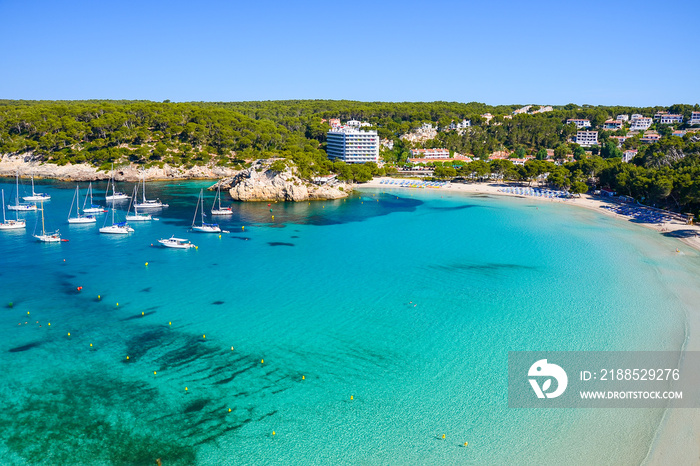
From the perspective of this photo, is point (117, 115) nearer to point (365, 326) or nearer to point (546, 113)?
point (365, 326)

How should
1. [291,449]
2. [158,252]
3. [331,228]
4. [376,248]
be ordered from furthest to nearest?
1. [331,228]
2. [376,248]
3. [158,252]
4. [291,449]

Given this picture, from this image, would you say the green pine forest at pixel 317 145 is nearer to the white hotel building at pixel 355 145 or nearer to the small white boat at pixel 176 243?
the white hotel building at pixel 355 145

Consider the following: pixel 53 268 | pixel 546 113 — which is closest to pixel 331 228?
pixel 53 268

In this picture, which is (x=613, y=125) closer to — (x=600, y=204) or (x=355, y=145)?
(x=355, y=145)

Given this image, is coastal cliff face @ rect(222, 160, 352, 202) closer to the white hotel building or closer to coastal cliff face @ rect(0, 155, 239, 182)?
coastal cliff face @ rect(0, 155, 239, 182)

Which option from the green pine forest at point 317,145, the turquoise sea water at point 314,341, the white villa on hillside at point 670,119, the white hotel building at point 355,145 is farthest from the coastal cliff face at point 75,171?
the white villa on hillside at point 670,119

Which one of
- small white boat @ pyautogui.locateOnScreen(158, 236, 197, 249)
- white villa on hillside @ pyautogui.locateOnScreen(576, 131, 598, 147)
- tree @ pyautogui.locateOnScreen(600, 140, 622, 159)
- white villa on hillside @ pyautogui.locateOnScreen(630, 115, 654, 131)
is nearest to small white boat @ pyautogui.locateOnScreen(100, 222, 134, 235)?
small white boat @ pyautogui.locateOnScreen(158, 236, 197, 249)
